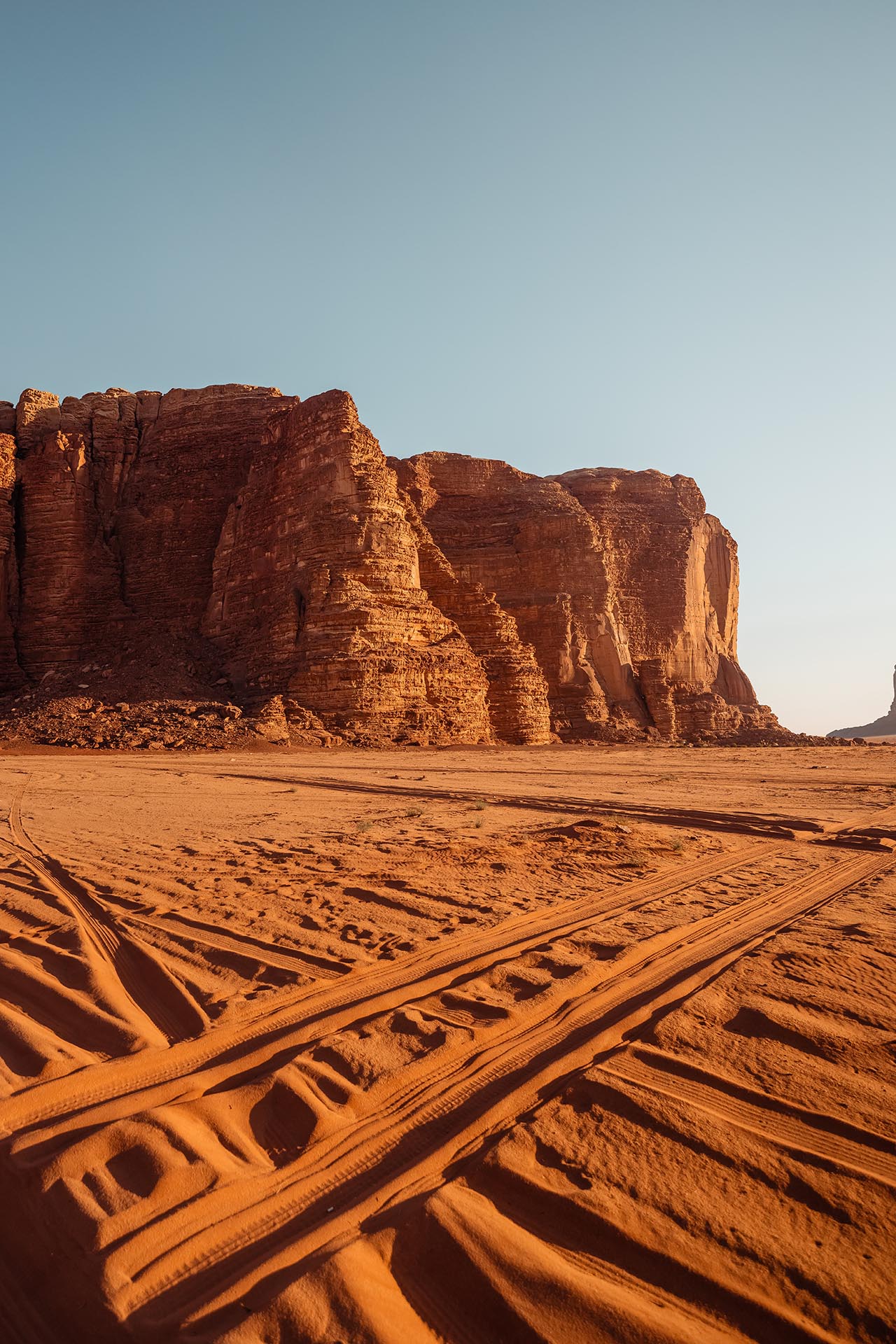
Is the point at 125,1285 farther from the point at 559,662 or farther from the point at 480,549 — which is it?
the point at 480,549

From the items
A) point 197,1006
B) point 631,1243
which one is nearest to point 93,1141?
point 197,1006

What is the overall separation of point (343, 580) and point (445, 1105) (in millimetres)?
24758

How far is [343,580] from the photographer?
26500 millimetres

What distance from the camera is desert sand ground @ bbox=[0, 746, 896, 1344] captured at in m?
1.70

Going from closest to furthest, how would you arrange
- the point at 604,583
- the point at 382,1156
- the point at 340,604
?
the point at 382,1156
the point at 340,604
the point at 604,583

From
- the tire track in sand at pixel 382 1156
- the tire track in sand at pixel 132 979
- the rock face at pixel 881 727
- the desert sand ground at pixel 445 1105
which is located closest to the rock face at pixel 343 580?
the tire track in sand at pixel 132 979

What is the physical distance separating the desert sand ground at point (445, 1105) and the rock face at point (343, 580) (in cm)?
1954

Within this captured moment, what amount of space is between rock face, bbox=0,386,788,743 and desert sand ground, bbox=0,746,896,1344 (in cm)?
1954

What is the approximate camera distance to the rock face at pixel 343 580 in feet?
87.7

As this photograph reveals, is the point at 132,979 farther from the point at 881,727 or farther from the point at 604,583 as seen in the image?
the point at 881,727

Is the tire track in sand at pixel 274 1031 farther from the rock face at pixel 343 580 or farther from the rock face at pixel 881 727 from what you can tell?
the rock face at pixel 881 727

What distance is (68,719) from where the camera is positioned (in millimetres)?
23516

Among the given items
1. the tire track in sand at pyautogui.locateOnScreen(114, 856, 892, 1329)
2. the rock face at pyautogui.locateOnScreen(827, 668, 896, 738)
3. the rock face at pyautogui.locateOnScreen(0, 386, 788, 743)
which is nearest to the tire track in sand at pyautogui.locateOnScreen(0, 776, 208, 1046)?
the tire track in sand at pyautogui.locateOnScreen(114, 856, 892, 1329)

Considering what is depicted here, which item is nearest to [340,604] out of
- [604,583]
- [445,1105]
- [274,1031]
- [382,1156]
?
[604,583]
